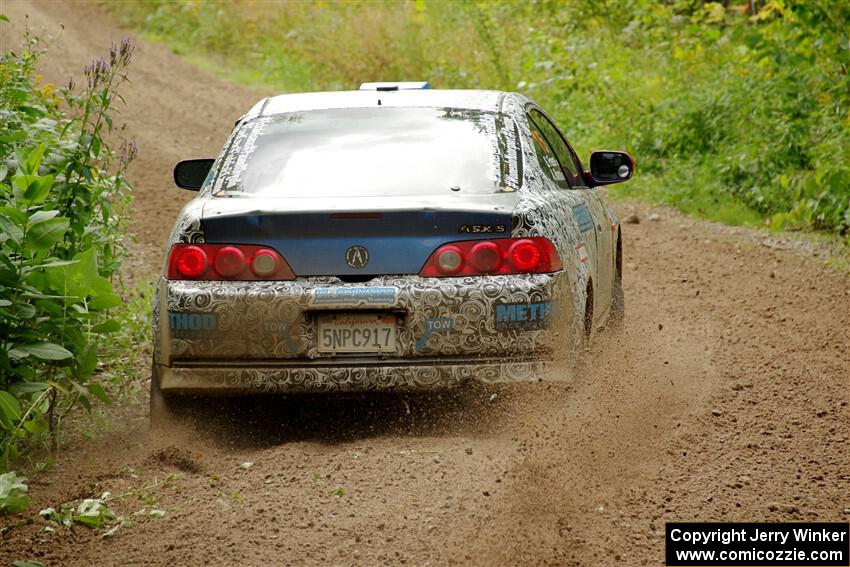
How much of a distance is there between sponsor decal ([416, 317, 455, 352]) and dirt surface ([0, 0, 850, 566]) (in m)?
0.30

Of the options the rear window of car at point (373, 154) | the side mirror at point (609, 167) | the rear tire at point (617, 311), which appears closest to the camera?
the rear window of car at point (373, 154)

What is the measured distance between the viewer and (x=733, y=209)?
42.7 feet

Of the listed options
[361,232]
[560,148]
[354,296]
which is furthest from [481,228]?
[560,148]

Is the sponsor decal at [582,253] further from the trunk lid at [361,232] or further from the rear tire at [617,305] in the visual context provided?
the rear tire at [617,305]

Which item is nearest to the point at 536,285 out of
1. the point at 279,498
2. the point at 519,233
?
the point at 519,233

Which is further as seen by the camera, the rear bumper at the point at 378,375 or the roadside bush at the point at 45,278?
the rear bumper at the point at 378,375

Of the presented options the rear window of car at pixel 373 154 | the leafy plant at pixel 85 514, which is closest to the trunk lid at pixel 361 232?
the rear window of car at pixel 373 154

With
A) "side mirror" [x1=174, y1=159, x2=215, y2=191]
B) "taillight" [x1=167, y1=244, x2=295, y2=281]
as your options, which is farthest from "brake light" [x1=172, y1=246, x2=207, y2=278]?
"side mirror" [x1=174, y1=159, x2=215, y2=191]

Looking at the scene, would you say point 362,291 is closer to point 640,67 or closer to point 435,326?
point 435,326

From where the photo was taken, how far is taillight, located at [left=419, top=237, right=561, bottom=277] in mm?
5281

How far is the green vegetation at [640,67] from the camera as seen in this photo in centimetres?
1220

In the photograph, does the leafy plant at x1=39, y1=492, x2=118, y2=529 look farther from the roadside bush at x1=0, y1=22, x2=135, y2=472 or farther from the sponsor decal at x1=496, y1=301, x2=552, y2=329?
the sponsor decal at x1=496, y1=301, x2=552, y2=329

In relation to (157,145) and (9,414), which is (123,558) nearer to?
(9,414)

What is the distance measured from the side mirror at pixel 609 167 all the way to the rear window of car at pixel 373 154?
3.37ft
